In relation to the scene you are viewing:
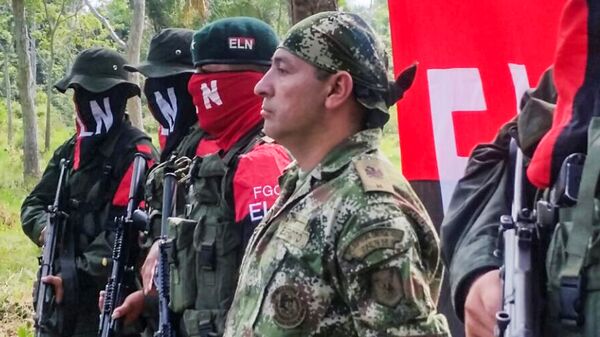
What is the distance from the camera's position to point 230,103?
332cm

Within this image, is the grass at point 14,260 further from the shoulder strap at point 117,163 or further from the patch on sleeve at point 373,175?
the shoulder strap at point 117,163

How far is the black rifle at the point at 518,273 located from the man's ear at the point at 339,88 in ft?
1.72

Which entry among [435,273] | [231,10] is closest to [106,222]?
[435,273]

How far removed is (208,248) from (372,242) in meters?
1.22

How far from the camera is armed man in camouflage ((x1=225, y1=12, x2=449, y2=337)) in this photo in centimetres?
198

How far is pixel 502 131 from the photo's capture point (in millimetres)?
2066

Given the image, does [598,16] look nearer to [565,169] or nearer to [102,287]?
[565,169]

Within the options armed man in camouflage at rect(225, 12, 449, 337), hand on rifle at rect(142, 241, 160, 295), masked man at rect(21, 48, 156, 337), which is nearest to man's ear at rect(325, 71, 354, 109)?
armed man in camouflage at rect(225, 12, 449, 337)

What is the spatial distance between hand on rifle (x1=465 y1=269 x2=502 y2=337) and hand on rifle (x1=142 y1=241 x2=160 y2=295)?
1742 millimetres

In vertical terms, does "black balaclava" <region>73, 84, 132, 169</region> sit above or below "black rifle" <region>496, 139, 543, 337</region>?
above

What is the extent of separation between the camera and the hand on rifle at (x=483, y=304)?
1844 mm

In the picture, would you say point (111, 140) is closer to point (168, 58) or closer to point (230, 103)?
point (168, 58)

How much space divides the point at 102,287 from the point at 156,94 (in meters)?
1.08

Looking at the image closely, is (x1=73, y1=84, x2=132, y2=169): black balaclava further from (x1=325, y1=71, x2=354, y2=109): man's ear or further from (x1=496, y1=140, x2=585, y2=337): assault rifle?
(x1=496, y1=140, x2=585, y2=337): assault rifle
